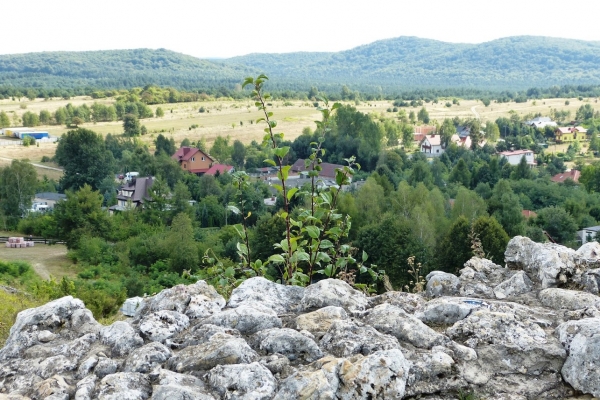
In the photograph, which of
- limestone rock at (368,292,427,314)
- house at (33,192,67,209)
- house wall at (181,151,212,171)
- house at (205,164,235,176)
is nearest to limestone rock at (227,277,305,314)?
limestone rock at (368,292,427,314)

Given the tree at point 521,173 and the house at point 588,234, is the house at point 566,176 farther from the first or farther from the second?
the house at point 588,234

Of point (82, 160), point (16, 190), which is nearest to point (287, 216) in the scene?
point (16, 190)

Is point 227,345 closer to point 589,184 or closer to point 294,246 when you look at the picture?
point 294,246

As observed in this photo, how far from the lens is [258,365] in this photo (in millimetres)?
2840

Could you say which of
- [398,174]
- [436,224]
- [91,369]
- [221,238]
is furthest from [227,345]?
[398,174]

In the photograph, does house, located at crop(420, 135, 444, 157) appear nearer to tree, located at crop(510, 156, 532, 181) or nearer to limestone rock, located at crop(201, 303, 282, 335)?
tree, located at crop(510, 156, 532, 181)

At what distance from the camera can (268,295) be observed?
149 inches

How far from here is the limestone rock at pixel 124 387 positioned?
8.93 ft

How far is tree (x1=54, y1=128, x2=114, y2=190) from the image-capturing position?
43281mm

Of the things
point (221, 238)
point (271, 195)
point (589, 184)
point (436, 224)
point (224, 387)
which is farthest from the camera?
point (589, 184)

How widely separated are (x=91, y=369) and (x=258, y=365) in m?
0.85

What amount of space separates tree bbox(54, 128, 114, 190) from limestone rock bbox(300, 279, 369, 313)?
4208 cm

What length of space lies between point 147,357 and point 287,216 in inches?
64.5

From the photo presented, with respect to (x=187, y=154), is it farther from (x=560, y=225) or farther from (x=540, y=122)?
(x=540, y=122)
